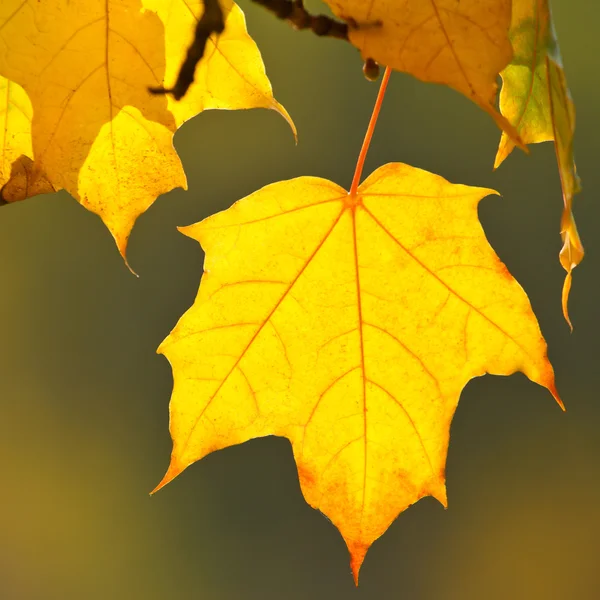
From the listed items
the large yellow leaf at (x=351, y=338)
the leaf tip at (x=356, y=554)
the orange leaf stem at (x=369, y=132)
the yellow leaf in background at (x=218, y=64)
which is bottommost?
the leaf tip at (x=356, y=554)

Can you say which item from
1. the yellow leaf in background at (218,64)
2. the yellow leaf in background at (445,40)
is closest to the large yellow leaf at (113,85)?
the yellow leaf in background at (218,64)

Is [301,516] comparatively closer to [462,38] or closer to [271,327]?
[271,327]

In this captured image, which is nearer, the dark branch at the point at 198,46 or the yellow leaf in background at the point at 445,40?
the yellow leaf in background at the point at 445,40

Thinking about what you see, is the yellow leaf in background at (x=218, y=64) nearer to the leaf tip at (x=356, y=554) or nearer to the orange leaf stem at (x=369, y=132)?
the orange leaf stem at (x=369, y=132)

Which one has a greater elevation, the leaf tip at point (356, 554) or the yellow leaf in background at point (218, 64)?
the yellow leaf in background at point (218, 64)

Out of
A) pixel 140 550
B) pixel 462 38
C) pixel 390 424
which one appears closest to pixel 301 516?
pixel 140 550

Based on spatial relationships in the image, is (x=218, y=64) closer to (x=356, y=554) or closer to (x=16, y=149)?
(x=16, y=149)

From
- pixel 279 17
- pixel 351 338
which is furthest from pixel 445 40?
pixel 351 338
